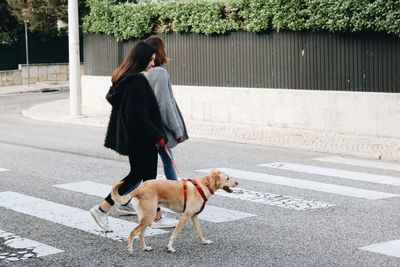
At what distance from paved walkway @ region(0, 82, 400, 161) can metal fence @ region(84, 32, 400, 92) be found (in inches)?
43.1

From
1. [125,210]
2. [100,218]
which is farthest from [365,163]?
[100,218]

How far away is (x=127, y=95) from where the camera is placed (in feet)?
28.0

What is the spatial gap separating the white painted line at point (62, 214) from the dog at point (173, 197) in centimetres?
88

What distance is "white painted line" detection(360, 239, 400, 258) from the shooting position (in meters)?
7.74

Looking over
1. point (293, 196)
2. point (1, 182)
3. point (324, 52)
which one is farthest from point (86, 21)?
point (293, 196)

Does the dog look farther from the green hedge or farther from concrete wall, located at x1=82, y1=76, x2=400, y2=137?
the green hedge

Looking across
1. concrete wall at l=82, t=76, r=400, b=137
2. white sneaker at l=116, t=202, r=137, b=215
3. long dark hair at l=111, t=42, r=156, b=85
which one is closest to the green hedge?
concrete wall at l=82, t=76, r=400, b=137

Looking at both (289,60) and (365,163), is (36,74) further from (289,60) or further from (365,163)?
(365,163)

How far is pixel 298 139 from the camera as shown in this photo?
17.2 metres

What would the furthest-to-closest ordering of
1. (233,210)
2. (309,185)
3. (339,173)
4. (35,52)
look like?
(35,52)
(339,173)
(309,185)
(233,210)

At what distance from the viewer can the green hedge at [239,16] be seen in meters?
17.2

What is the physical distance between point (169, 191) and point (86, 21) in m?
18.3

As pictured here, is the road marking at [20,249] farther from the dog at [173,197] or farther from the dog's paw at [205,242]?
the dog's paw at [205,242]

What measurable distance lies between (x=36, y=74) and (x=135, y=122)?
96.0ft
